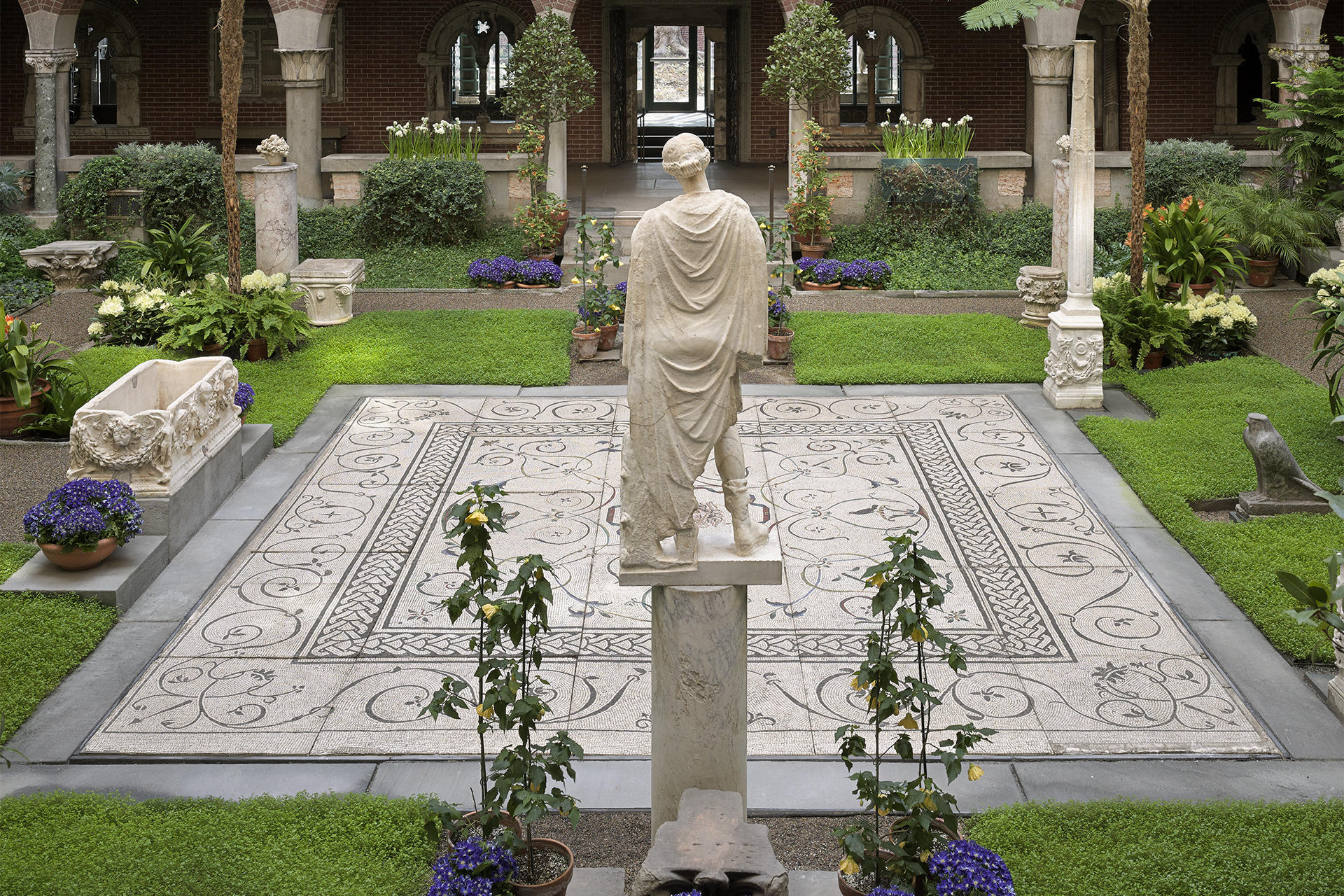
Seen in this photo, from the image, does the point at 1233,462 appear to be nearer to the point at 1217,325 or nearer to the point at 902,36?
the point at 1217,325

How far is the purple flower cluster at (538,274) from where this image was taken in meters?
15.3

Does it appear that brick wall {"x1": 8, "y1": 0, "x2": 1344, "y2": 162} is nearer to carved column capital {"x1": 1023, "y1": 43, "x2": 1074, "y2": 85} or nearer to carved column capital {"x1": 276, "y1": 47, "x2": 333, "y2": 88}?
carved column capital {"x1": 276, "y1": 47, "x2": 333, "y2": 88}

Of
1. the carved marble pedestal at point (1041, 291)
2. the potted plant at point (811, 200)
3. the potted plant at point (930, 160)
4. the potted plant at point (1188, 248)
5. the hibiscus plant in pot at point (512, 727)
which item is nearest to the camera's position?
the hibiscus plant in pot at point (512, 727)

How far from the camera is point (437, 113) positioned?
2177cm

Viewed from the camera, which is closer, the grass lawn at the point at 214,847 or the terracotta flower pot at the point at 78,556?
the grass lawn at the point at 214,847

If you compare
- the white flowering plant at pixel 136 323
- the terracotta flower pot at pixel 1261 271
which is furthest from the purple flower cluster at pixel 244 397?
the terracotta flower pot at pixel 1261 271

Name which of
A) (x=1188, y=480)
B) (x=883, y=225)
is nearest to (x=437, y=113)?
(x=883, y=225)

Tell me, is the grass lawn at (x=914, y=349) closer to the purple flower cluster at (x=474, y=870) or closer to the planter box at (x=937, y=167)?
the planter box at (x=937, y=167)

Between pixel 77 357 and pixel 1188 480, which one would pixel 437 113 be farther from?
pixel 1188 480

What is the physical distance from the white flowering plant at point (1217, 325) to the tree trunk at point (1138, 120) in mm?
541

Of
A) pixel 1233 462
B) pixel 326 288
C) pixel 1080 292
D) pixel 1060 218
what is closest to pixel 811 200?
pixel 1060 218

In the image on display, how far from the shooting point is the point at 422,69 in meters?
21.6

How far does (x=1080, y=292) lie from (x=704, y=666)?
7.23m

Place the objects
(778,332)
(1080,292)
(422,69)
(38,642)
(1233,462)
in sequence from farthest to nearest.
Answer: (422,69)
(778,332)
(1080,292)
(1233,462)
(38,642)
